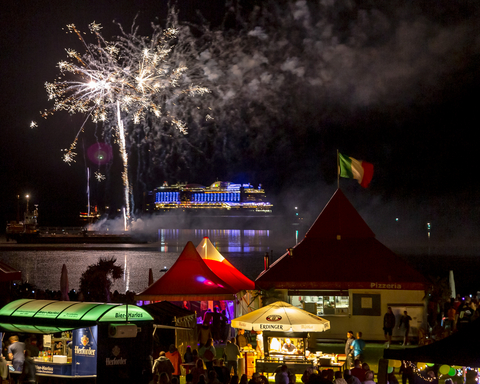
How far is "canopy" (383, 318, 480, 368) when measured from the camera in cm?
461

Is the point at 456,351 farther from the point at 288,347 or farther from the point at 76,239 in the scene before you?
the point at 76,239

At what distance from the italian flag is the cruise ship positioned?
172 meters

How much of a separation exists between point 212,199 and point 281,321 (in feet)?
602

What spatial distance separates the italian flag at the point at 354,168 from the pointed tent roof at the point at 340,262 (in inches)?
33.5

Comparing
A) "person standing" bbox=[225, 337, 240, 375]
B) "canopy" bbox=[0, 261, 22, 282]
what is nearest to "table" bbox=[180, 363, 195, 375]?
"person standing" bbox=[225, 337, 240, 375]

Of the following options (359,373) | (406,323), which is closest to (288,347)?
(359,373)

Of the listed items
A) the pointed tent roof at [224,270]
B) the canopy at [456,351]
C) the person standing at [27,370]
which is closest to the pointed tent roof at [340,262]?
the pointed tent roof at [224,270]

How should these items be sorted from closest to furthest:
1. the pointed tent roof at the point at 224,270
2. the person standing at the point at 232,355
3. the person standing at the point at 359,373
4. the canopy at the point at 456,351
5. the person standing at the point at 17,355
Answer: the canopy at the point at 456,351 → the person standing at the point at 359,373 → the person standing at the point at 17,355 → the person standing at the point at 232,355 → the pointed tent roof at the point at 224,270

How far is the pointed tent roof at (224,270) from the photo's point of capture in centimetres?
1466

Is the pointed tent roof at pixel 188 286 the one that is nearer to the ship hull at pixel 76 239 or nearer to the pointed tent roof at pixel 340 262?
the pointed tent roof at pixel 340 262

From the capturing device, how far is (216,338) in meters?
14.2

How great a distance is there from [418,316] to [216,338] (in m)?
5.29

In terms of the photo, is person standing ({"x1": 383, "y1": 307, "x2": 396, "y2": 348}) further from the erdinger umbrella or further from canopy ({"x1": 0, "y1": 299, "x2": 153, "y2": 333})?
canopy ({"x1": 0, "y1": 299, "x2": 153, "y2": 333})

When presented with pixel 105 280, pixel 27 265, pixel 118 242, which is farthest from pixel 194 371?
pixel 118 242
